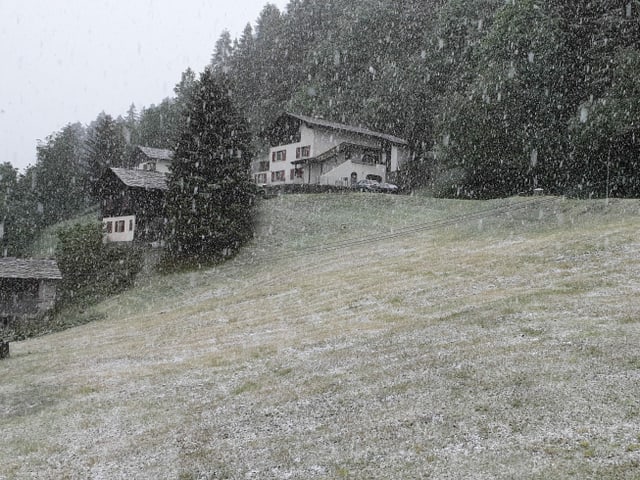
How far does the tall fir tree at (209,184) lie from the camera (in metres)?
42.1

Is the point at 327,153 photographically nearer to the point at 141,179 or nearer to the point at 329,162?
the point at 329,162

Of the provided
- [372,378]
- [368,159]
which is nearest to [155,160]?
[368,159]

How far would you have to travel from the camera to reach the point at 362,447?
10148 millimetres

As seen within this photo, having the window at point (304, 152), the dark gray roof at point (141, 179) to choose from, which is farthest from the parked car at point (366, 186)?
the dark gray roof at point (141, 179)

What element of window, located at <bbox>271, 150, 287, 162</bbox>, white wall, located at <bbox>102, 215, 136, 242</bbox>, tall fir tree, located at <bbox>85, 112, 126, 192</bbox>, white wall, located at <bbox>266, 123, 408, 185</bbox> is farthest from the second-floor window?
tall fir tree, located at <bbox>85, 112, 126, 192</bbox>

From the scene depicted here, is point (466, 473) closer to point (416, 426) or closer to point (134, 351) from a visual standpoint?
point (416, 426)

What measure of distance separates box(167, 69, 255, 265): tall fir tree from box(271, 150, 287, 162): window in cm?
2226

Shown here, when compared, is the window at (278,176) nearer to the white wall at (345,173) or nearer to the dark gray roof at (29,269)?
the white wall at (345,173)

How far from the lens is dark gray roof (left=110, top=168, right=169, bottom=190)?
50594mm

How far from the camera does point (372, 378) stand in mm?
13492

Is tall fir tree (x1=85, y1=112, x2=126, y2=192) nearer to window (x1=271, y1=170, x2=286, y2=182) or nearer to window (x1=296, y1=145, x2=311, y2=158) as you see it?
window (x1=271, y1=170, x2=286, y2=182)

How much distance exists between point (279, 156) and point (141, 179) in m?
21.7

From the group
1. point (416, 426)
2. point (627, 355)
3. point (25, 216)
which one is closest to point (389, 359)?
point (416, 426)

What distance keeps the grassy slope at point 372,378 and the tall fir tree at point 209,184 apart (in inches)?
526
